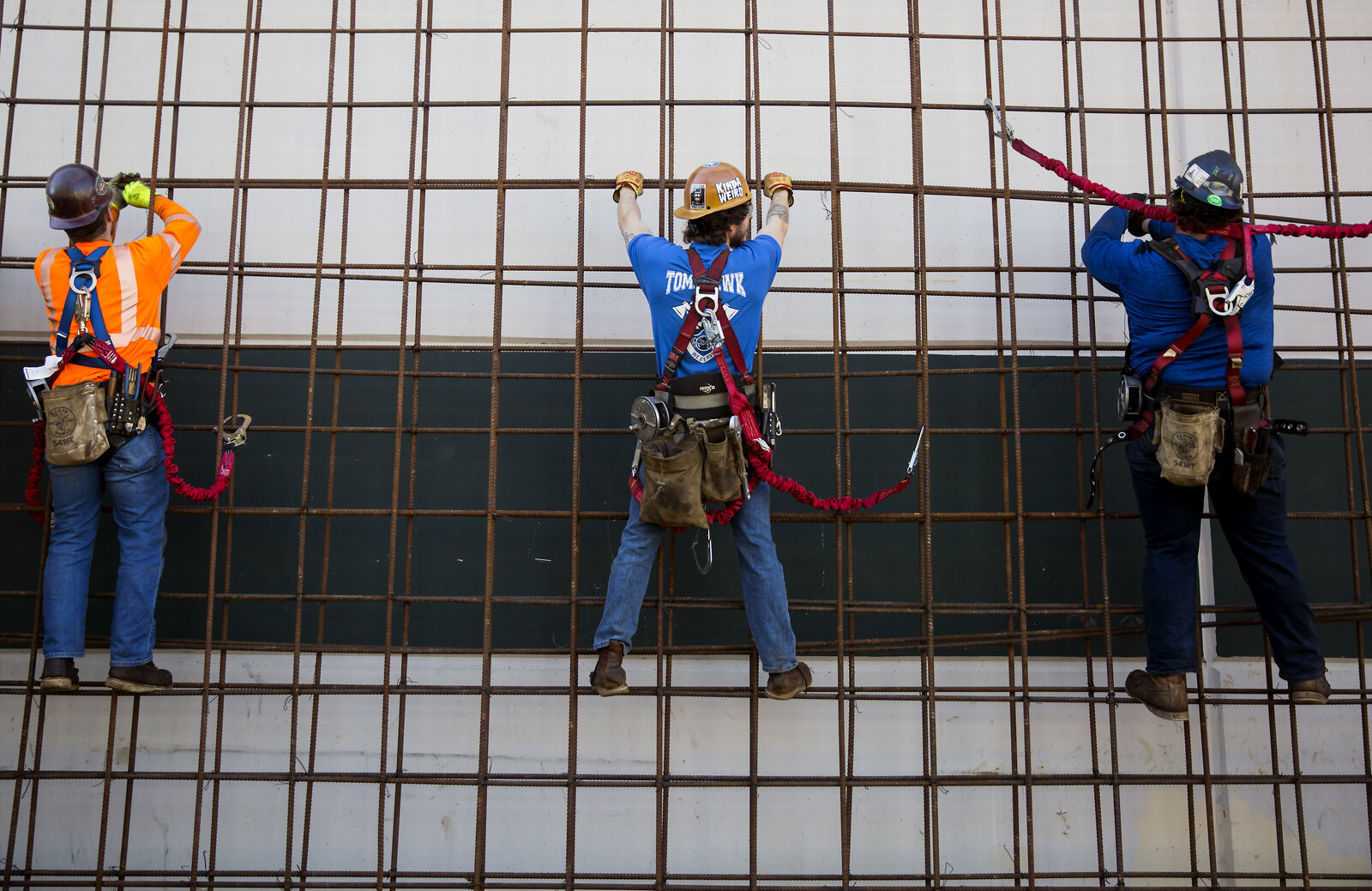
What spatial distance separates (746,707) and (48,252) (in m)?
3.70

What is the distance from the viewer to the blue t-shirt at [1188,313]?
11.6 ft

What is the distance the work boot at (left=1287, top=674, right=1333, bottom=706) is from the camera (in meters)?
3.65

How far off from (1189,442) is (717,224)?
6.83 feet

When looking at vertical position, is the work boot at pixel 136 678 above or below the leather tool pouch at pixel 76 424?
below

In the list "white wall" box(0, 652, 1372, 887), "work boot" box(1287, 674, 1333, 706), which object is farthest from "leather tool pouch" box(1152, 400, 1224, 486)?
"white wall" box(0, 652, 1372, 887)

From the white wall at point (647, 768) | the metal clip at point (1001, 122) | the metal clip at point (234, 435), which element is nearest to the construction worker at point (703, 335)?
the white wall at point (647, 768)

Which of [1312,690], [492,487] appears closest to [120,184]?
[492,487]

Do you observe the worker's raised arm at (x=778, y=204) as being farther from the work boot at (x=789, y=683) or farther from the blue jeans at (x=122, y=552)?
the blue jeans at (x=122, y=552)

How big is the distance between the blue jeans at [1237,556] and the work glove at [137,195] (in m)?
4.44

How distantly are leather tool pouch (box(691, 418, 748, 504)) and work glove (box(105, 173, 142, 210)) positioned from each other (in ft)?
8.91

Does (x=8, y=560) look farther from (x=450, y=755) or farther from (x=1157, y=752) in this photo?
(x=1157, y=752)

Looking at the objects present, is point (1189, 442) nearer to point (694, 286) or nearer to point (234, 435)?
point (694, 286)

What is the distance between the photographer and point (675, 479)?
131 inches

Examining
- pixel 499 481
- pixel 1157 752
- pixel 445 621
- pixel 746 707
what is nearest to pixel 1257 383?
pixel 1157 752
